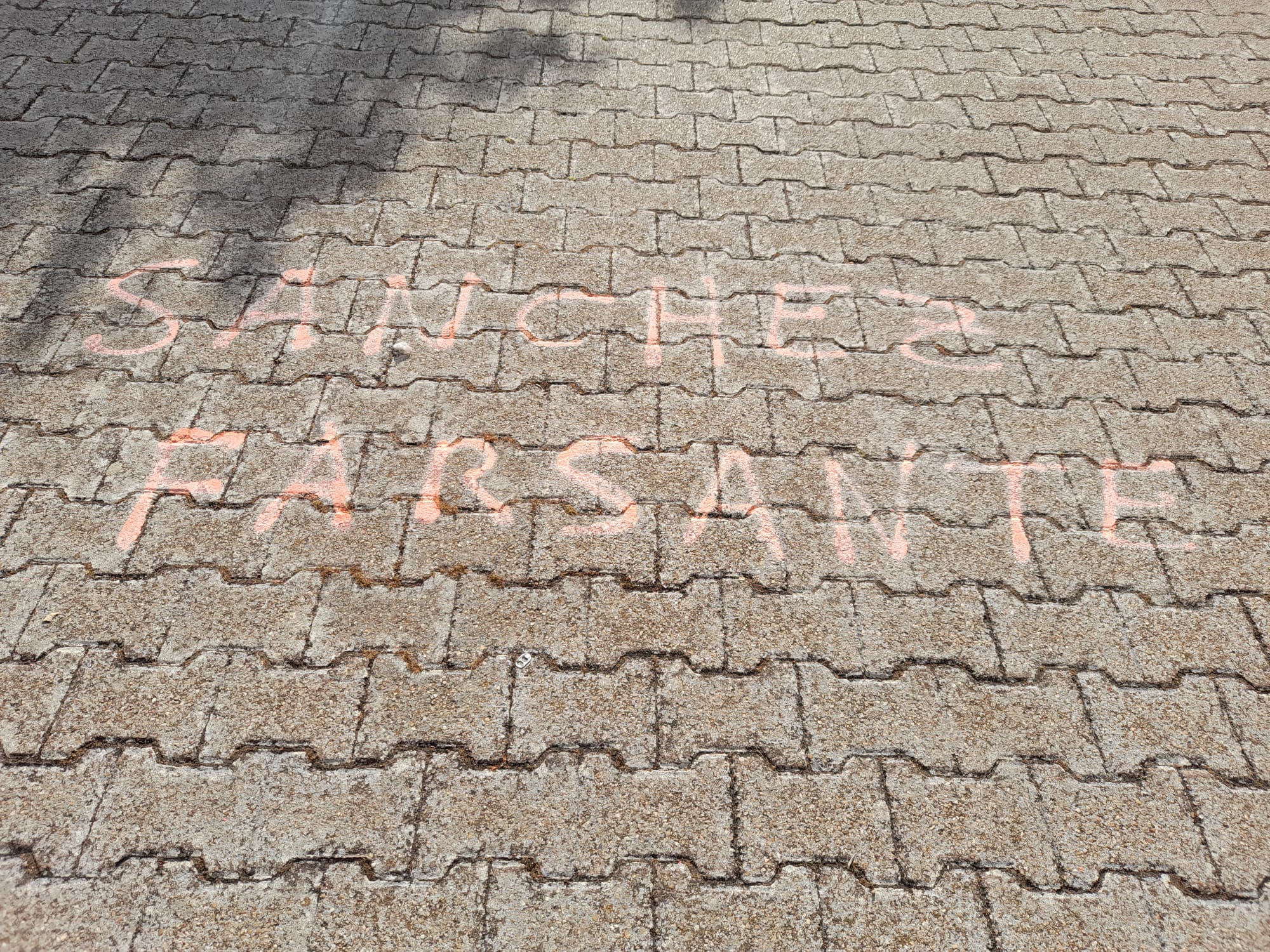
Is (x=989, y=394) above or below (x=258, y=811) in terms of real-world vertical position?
above

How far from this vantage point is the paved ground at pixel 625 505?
184 cm

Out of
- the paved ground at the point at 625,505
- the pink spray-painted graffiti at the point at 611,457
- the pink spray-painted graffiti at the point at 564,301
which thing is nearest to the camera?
the paved ground at the point at 625,505

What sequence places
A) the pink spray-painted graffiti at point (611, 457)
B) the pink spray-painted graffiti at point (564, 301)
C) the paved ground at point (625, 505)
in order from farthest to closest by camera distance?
the pink spray-painted graffiti at point (564, 301) < the pink spray-painted graffiti at point (611, 457) < the paved ground at point (625, 505)

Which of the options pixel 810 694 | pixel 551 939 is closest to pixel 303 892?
pixel 551 939

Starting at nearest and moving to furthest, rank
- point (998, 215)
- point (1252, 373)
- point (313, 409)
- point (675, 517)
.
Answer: point (675, 517) → point (313, 409) → point (1252, 373) → point (998, 215)

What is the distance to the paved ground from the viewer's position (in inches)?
72.6

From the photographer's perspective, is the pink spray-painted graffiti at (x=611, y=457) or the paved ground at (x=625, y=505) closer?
the paved ground at (x=625, y=505)

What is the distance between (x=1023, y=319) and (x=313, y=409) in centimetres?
241

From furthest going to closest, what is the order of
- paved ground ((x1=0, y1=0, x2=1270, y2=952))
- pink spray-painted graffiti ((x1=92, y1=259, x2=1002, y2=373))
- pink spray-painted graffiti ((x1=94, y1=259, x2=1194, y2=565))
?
pink spray-painted graffiti ((x1=92, y1=259, x2=1002, y2=373)), pink spray-painted graffiti ((x1=94, y1=259, x2=1194, y2=565)), paved ground ((x1=0, y1=0, x2=1270, y2=952))

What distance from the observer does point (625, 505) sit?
8.07 ft

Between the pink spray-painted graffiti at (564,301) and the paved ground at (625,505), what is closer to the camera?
the paved ground at (625,505)

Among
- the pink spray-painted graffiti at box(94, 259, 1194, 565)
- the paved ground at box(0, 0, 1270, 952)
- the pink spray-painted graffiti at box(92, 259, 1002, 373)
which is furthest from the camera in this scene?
the pink spray-painted graffiti at box(92, 259, 1002, 373)

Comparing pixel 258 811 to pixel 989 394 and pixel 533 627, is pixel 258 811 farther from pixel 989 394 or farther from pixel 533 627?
pixel 989 394

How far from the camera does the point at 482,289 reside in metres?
3.06
